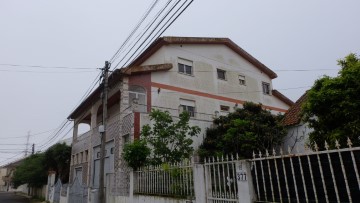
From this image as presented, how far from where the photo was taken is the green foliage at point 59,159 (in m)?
27.1

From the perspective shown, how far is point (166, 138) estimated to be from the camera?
1295 centimetres

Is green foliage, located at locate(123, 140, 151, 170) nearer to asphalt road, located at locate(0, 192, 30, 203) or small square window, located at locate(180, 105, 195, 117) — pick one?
small square window, located at locate(180, 105, 195, 117)

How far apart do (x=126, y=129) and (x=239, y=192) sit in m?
9.50

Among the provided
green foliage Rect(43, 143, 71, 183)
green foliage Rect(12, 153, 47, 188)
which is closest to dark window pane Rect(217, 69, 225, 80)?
green foliage Rect(43, 143, 71, 183)

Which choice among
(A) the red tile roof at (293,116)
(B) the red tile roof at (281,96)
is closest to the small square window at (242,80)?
(B) the red tile roof at (281,96)

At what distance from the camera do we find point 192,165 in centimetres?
760

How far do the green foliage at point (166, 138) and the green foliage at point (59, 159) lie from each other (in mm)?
16725

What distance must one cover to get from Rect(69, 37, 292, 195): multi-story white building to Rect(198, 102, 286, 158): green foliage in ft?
4.24

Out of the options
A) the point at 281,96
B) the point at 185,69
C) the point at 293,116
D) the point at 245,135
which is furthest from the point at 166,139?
the point at 281,96

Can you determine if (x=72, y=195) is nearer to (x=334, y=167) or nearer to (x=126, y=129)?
(x=126, y=129)

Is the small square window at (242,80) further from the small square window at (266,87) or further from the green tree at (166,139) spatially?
the green tree at (166,139)

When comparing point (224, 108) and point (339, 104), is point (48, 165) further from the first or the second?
point (339, 104)

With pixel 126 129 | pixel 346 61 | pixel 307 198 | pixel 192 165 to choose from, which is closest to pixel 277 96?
pixel 126 129

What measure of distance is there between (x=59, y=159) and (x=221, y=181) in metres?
24.0
